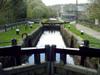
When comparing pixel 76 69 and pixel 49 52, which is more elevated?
pixel 49 52

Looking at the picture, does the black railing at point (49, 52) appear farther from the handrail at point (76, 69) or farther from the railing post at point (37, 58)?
the handrail at point (76, 69)

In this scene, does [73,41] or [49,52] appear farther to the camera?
[73,41]

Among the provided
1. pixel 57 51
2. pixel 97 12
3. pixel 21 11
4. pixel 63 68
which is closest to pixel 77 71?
pixel 63 68

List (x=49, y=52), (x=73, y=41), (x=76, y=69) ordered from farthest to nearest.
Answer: (x=73, y=41) → (x=49, y=52) → (x=76, y=69)

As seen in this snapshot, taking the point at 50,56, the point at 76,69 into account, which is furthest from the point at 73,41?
the point at 76,69

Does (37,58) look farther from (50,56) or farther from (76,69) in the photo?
(76,69)

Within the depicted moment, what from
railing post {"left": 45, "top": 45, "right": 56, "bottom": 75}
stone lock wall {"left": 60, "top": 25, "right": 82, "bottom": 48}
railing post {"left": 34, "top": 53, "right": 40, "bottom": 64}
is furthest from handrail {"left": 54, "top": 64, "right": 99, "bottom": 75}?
stone lock wall {"left": 60, "top": 25, "right": 82, "bottom": 48}

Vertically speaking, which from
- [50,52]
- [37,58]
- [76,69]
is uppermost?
[50,52]

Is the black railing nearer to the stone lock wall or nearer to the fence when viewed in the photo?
the fence

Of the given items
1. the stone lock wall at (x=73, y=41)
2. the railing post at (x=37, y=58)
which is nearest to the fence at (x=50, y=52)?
the railing post at (x=37, y=58)

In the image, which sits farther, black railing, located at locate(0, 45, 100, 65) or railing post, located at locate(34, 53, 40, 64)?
railing post, located at locate(34, 53, 40, 64)

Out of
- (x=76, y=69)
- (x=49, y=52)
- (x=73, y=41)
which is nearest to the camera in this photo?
(x=76, y=69)

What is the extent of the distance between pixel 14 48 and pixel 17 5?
A: 100ft

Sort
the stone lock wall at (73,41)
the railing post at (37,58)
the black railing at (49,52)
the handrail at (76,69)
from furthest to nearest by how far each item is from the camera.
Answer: the stone lock wall at (73,41), the railing post at (37,58), the black railing at (49,52), the handrail at (76,69)
